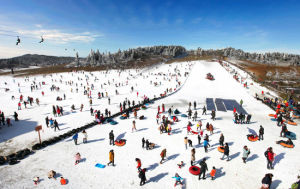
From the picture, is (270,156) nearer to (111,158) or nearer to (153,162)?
(153,162)

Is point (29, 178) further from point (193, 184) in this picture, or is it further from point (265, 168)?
point (265, 168)

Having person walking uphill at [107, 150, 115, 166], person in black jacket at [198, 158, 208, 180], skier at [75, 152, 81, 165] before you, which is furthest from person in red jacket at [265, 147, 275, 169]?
skier at [75, 152, 81, 165]

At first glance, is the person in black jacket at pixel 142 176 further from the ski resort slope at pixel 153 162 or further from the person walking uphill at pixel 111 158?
the person walking uphill at pixel 111 158

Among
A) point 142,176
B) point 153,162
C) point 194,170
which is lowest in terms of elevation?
point 153,162

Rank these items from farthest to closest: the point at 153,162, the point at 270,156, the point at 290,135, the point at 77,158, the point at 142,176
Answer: the point at 290,135, the point at 153,162, the point at 77,158, the point at 270,156, the point at 142,176

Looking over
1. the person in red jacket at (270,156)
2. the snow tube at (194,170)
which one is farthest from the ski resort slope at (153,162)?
the person in red jacket at (270,156)

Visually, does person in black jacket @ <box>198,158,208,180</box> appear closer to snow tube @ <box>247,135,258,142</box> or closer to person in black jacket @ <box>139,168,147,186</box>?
person in black jacket @ <box>139,168,147,186</box>

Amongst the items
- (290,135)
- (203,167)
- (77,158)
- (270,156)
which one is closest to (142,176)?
(203,167)

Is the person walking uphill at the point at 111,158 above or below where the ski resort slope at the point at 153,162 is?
above

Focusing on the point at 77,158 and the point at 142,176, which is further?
the point at 77,158

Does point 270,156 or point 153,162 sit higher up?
point 270,156

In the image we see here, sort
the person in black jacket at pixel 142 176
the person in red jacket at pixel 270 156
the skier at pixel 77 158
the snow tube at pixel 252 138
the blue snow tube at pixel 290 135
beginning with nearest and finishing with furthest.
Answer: the person in black jacket at pixel 142 176
the person in red jacket at pixel 270 156
the skier at pixel 77 158
the snow tube at pixel 252 138
the blue snow tube at pixel 290 135

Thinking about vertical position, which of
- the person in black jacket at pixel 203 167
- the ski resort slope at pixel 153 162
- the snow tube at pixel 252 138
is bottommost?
the ski resort slope at pixel 153 162

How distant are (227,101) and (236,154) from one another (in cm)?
2028
